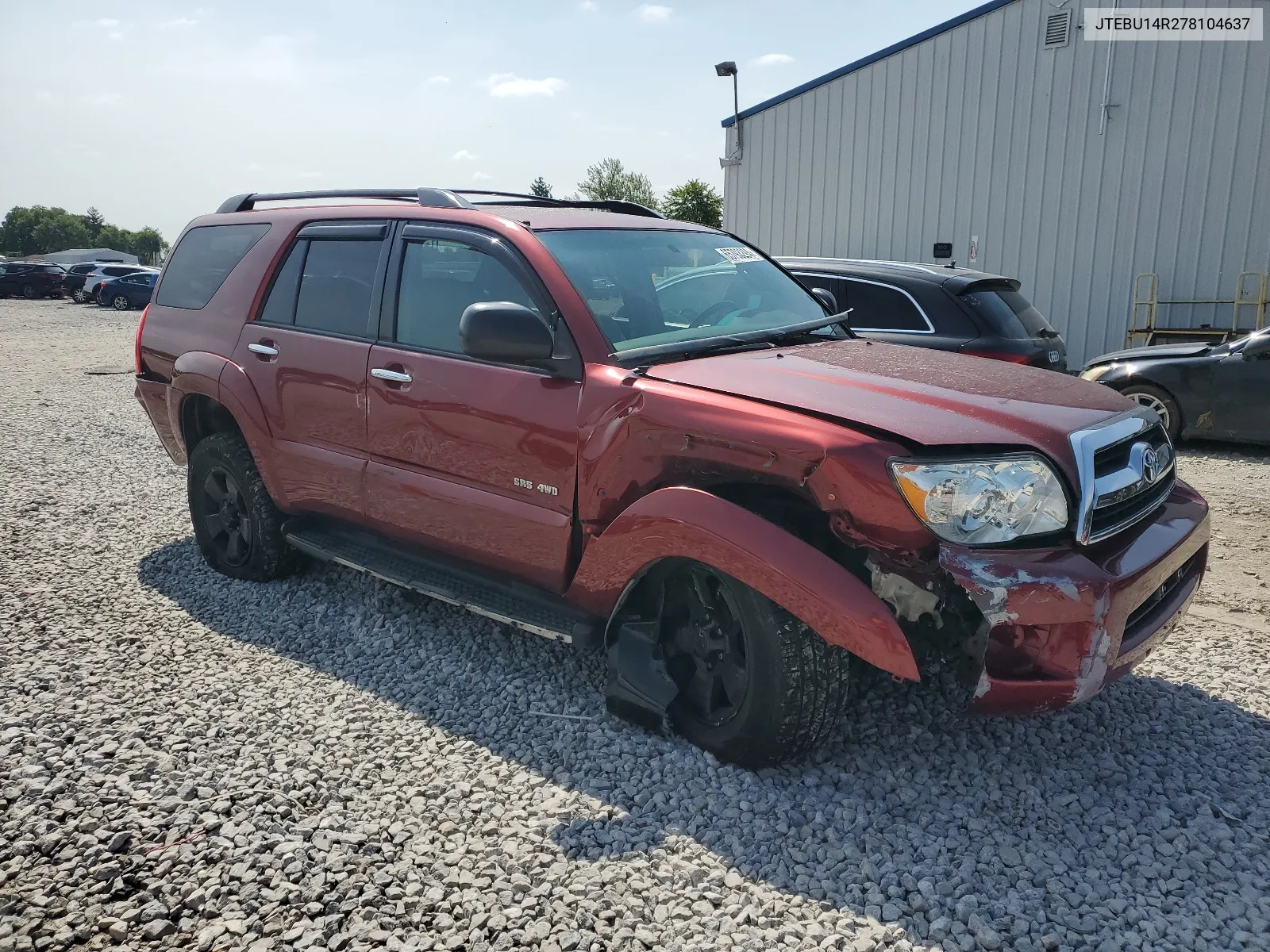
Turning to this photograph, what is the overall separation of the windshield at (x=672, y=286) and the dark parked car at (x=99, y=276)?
117 feet

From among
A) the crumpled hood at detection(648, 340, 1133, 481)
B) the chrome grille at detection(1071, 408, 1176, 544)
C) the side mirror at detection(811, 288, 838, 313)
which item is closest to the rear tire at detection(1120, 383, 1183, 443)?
the side mirror at detection(811, 288, 838, 313)

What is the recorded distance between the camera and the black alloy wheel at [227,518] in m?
4.82

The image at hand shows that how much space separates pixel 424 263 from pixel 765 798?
2507 millimetres

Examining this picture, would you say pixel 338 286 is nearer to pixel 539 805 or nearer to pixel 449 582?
pixel 449 582

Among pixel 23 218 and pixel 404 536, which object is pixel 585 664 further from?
pixel 23 218

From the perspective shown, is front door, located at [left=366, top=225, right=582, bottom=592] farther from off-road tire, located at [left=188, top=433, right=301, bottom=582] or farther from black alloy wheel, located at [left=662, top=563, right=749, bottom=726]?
off-road tire, located at [left=188, top=433, right=301, bottom=582]

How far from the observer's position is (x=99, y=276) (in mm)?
34375

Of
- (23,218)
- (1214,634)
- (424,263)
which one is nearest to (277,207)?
(424,263)

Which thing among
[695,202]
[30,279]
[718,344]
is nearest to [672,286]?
[718,344]

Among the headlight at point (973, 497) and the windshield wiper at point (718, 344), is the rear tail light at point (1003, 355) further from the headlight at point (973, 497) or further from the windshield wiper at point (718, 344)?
the headlight at point (973, 497)

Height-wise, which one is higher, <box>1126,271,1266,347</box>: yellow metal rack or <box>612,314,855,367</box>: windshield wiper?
<box>612,314,855,367</box>: windshield wiper

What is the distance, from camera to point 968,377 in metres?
3.25

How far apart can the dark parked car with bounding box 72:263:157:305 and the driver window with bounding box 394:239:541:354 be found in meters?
35.1

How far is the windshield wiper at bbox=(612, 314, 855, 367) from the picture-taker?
10.9 feet
